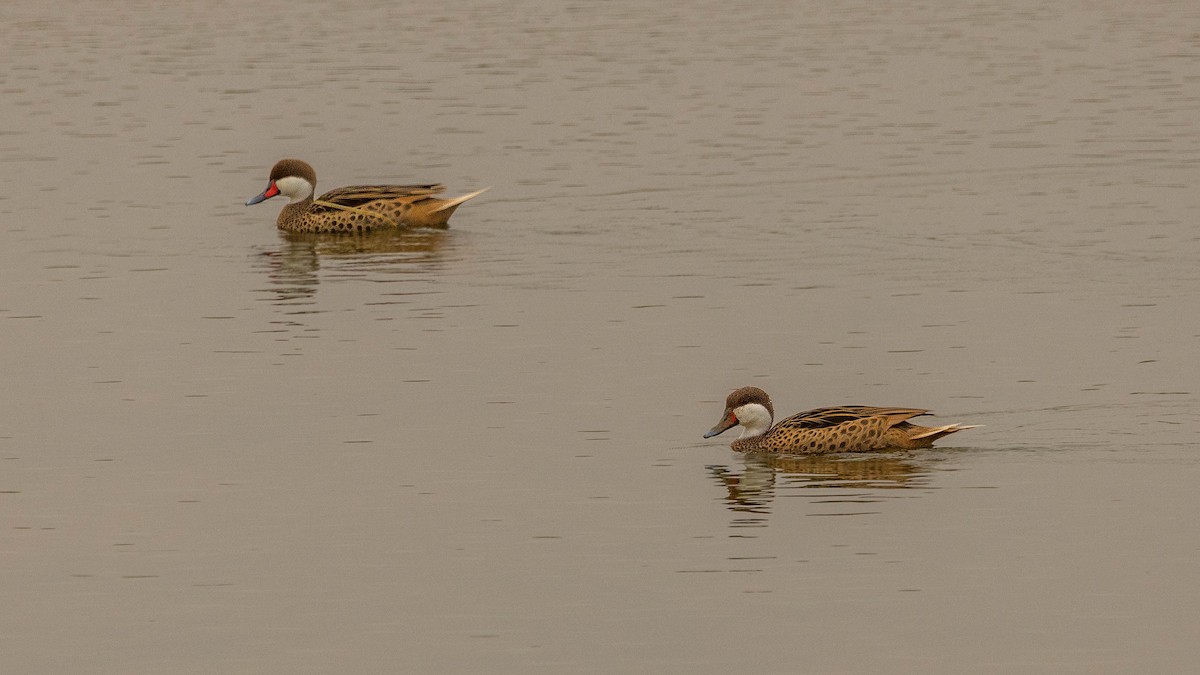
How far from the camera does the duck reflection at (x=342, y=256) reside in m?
28.8

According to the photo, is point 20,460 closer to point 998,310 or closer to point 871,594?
point 871,594

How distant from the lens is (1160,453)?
1956 centimetres

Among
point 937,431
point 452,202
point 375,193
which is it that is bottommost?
point 937,431

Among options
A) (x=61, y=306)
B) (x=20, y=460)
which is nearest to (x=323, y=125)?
(x=61, y=306)

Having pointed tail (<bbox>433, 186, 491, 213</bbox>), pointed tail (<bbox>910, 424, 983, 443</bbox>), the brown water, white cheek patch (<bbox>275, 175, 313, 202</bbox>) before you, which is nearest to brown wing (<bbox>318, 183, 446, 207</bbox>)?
pointed tail (<bbox>433, 186, 491, 213</bbox>)

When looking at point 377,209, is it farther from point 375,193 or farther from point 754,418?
point 754,418

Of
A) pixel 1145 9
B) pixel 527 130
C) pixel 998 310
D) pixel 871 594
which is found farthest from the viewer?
pixel 1145 9

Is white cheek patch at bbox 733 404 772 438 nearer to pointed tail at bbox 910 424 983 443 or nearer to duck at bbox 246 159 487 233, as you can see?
pointed tail at bbox 910 424 983 443

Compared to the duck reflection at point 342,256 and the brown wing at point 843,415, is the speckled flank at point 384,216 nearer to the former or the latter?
the duck reflection at point 342,256

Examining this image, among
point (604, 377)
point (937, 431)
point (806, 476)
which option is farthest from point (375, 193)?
point (937, 431)

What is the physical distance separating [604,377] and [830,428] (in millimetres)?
2878

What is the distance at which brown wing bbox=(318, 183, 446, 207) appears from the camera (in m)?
32.8

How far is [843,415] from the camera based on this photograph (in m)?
20.3

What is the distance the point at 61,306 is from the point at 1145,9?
38926mm
